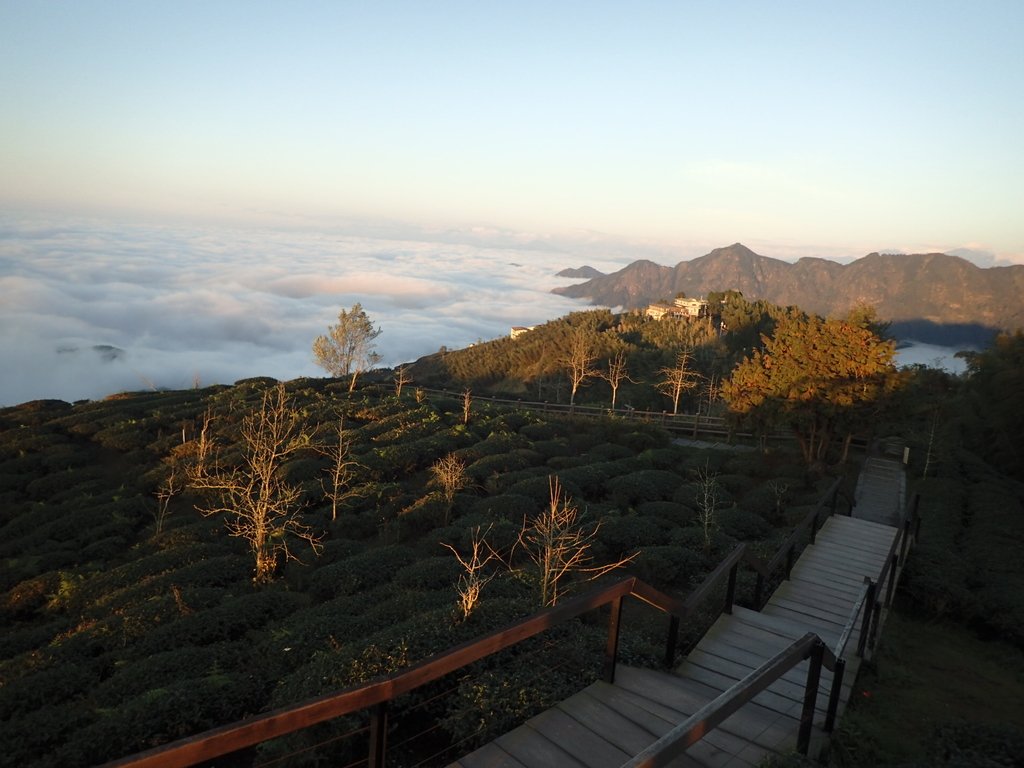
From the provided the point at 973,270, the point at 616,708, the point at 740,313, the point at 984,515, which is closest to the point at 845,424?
the point at 984,515

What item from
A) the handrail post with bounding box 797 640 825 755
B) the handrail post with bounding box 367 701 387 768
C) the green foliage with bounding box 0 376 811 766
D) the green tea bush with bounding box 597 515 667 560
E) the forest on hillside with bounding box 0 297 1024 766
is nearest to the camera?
the handrail post with bounding box 367 701 387 768

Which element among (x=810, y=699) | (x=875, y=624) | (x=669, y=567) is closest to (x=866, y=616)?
(x=875, y=624)

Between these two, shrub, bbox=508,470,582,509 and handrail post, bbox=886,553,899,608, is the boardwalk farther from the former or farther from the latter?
shrub, bbox=508,470,582,509

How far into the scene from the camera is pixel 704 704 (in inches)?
207

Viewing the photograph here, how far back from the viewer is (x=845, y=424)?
2100 cm

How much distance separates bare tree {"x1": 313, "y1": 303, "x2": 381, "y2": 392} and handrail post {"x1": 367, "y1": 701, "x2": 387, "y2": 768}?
42096 mm

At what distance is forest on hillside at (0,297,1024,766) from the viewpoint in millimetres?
7258

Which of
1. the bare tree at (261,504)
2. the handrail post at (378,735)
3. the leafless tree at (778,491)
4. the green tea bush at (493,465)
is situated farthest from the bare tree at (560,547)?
the leafless tree at (778,491)

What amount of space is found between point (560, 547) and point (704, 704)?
13.9 feet

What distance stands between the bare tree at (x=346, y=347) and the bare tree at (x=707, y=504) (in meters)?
29.4

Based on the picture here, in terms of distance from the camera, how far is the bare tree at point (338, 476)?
17344mm

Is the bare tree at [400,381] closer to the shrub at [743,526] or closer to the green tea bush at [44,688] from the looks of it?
the shrub at [743,526]

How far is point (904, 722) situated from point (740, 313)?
5915 cm

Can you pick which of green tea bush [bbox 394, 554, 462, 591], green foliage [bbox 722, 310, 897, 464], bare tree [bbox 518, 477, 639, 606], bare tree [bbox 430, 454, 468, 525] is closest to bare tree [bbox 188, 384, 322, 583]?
green tea bush [bbox 394, 554, 462, 591]
